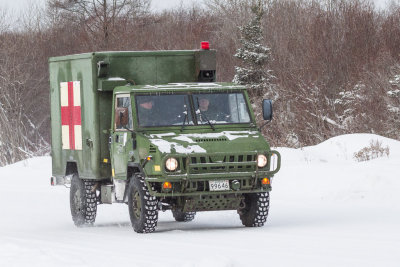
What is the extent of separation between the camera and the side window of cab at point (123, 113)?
1391 centimetres

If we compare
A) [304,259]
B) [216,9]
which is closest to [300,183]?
[304,259]

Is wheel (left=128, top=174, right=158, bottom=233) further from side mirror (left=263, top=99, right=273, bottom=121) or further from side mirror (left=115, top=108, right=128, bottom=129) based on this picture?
side mirror (left=263, top=99, right=273, bottom=121)

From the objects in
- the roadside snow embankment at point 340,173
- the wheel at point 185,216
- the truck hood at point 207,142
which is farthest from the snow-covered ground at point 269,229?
the truck hood at point 207,142

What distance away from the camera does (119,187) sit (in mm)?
15070

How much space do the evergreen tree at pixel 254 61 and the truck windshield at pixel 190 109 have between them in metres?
26.6

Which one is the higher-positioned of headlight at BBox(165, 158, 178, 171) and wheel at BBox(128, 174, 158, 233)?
headlight at BBox(165, 158, 178, 171)

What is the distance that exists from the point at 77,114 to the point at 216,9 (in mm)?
51470

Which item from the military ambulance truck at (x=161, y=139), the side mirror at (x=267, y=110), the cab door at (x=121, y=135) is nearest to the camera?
the military ambulance truck at (x=161, y=139)

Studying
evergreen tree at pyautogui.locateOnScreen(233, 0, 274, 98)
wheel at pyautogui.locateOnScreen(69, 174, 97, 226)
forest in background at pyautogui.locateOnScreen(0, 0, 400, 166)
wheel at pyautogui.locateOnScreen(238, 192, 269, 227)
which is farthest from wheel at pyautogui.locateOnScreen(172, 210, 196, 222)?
evergreen tree at pyautogui.locateOnScreen(233, 0, 274, 98)

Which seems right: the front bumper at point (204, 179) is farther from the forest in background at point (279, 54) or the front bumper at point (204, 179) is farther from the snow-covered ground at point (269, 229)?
the forest in background at point (279, 54)

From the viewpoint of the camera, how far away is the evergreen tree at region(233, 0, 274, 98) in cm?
4153

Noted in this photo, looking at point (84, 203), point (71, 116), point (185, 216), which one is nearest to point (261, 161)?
point (185, 216)

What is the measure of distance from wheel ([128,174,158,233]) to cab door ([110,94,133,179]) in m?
0.48

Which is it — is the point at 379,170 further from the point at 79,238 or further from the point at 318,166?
the point at 79,238
